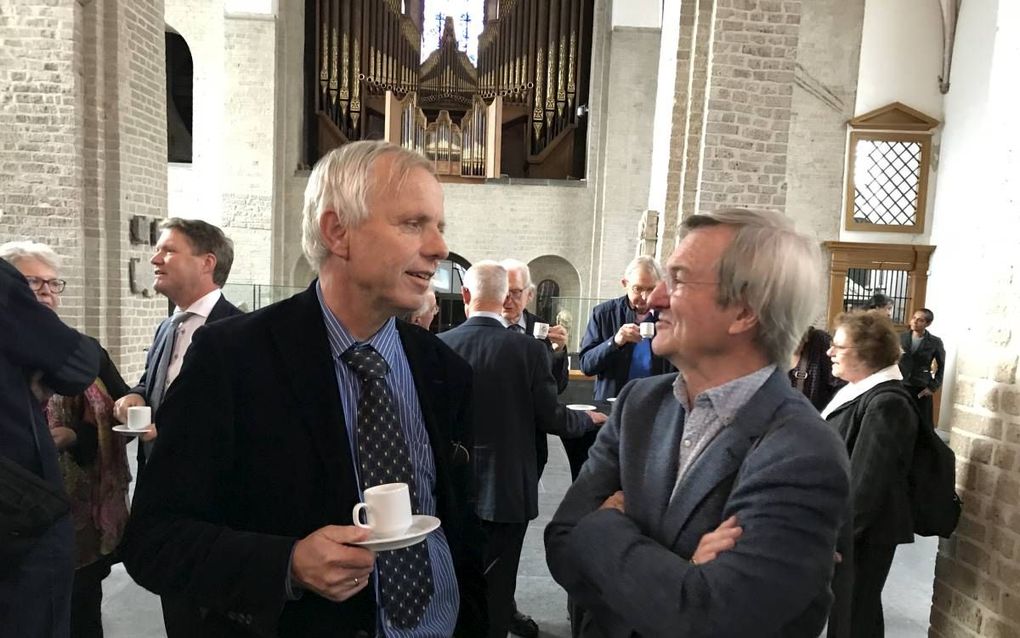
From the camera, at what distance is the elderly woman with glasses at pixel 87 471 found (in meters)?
2.46

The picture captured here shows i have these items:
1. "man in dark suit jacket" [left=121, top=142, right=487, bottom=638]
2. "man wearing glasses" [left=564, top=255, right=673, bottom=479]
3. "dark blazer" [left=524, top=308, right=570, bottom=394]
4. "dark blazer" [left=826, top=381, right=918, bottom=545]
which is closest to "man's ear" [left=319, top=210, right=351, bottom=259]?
"man in dark suit jacket" [left=121, top=142, right=487, bottom=638]

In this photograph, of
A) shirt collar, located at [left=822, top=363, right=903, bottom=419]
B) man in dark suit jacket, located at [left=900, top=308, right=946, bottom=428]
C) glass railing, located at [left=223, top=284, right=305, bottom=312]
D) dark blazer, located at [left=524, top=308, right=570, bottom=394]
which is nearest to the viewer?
shirt collar, located at [left=822, top=363, right=903, bottom=419]

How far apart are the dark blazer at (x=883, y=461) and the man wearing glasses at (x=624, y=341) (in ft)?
4.71

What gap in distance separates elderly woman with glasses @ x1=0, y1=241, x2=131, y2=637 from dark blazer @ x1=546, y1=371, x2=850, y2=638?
6.04 feet

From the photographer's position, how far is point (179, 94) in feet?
50.9

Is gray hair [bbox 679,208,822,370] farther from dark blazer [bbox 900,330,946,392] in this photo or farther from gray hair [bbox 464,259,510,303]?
dark blazer [bbox 900,330,946,392]

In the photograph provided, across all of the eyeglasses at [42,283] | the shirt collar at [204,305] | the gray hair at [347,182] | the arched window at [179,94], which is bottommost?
the shirt collar at [204,305]

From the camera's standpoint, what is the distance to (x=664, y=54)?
8.99m

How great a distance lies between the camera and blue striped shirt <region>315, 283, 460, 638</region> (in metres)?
1.46

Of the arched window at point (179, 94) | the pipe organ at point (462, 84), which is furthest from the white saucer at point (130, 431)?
the arched window at point (179, 94)

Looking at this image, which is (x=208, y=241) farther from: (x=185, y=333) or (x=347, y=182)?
(x=347, y=182)

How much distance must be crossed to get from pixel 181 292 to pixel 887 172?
12.4m

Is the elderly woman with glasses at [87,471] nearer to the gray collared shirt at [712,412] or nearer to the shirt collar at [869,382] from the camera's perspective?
the gray collared shirt at [712,412]

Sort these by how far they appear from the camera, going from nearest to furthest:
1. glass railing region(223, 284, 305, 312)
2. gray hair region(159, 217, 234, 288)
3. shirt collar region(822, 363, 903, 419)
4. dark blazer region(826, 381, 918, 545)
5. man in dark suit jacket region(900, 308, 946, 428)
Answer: dark blazer region(826, 381, 918, 545), shirt collar region(822, 363, 903, 419), gray hair region(159, 217, 234, 288), man in dark suit jacket region(900, 308, 946, 428), glass railing region(223, 284, 305, 312)
